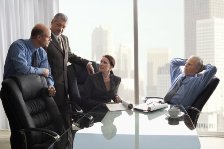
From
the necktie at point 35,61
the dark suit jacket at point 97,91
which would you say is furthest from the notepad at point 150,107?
the necktie at point 35,61

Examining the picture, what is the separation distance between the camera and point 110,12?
464 centimetres

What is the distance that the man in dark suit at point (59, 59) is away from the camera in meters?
3.51

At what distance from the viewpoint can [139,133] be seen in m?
2.45

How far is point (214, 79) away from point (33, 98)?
168 cm

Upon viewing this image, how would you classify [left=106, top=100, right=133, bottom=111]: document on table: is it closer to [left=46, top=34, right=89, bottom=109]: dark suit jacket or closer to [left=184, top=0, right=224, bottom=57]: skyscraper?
[left=46, top=34, right=89, bottom=109]: dark suit jacket

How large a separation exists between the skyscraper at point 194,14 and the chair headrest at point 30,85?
243 cm

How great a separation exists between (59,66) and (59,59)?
8 centimetres

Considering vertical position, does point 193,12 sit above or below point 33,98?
above

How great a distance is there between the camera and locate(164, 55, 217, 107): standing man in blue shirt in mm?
3354

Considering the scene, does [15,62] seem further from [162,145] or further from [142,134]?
[162,145]

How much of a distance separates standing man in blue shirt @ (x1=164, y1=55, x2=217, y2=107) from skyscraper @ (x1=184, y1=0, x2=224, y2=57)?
67cm

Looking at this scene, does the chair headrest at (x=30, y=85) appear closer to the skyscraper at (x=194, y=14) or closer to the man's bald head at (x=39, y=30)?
the man's bald head at (x=39, y=30)

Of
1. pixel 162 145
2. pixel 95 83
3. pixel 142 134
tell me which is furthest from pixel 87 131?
pixel 95 83

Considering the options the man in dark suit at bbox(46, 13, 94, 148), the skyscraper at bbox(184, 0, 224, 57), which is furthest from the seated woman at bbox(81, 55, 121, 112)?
the skyscraper at bbox(184, 0, 224, 57)
